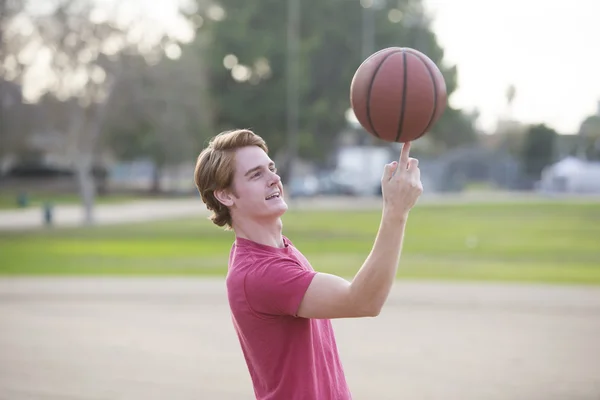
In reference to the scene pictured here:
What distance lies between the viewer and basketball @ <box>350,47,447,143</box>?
3.46 m

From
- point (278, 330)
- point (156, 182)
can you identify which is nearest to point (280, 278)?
point (278, 330)

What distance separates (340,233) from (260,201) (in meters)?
25.7

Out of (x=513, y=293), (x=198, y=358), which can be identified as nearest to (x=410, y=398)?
(x=198, y=358)

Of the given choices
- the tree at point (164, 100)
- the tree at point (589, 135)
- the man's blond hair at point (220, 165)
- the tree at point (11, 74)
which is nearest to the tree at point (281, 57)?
the tree at point (164, 100)

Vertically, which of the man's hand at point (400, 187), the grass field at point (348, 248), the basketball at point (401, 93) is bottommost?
the grass field at point (348, 248)

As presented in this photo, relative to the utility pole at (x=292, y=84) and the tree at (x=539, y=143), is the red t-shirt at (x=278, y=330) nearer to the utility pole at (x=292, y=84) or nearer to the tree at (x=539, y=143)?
the utility pole at (x=292, y=84)

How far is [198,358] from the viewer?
940cm

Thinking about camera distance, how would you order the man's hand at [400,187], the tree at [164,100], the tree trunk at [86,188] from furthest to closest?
the tree at [164,100] < the tree trunk at [86,188] < the man's hand at [400,187]

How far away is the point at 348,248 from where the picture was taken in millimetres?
23109

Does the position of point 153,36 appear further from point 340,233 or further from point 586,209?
point 586,209

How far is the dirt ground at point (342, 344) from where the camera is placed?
26.5 feet

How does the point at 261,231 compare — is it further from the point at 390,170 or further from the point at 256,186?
the point at 390,170

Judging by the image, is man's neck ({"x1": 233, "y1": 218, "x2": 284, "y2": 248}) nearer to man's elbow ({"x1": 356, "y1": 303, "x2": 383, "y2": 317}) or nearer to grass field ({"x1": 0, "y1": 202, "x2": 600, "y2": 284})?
man's elbow ({"x1": 356, "y1": 303, "x2": 383, "y2": 317})

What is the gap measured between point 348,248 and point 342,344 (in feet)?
42.7
